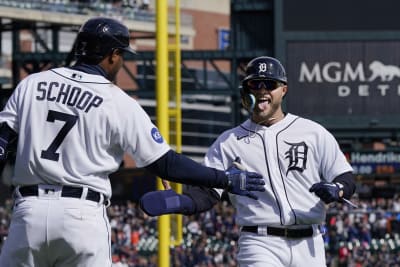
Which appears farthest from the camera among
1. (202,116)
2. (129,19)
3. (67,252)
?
(202,116)

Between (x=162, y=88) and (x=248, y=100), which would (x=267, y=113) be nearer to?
(x=248, y=100)

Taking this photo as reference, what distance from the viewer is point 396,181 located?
2386 centimetres

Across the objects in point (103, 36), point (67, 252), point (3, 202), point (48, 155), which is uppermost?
point (103, 36)

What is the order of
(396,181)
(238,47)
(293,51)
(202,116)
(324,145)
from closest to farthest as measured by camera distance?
(324,145) < (293,51) < (238,47) < (396,181) < (202,116)

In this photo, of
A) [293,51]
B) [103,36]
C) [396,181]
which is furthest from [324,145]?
[396,181]

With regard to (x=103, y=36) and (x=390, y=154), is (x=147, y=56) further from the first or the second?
(x=103, y=36)

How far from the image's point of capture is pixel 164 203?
21.0ft

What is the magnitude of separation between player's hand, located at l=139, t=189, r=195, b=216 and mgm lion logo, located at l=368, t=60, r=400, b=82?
12874mm

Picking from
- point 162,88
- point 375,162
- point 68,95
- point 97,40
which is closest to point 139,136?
point 68,95

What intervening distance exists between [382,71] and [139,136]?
1397 cm

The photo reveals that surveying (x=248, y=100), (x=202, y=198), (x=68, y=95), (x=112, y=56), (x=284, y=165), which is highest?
(x=112, y=56)

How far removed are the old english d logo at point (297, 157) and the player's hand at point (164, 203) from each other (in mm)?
733

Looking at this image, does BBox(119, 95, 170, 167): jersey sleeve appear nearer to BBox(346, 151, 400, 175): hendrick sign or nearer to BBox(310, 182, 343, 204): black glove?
BBox(310, 182, 343, 204): black glove

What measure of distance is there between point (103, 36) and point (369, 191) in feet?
61.2
